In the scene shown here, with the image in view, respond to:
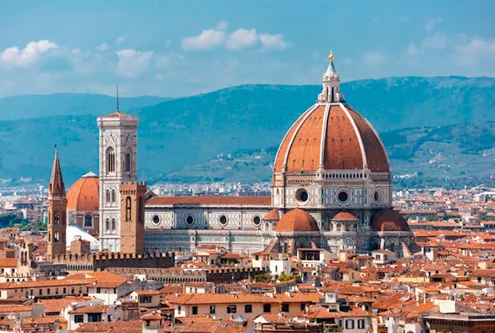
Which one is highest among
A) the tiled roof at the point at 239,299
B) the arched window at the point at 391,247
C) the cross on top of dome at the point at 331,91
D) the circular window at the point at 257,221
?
the cross on top of dome at the point at 331,91

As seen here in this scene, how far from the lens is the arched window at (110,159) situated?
138625 mm

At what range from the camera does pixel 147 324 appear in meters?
55.2

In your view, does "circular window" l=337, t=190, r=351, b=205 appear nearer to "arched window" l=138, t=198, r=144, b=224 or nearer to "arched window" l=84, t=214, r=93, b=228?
"arched window" l=138, t=198, r=144, b=224

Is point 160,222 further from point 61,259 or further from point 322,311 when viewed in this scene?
point 322,311

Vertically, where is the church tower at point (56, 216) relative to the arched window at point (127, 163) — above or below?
below

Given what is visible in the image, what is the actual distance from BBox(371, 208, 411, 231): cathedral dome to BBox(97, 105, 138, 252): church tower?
1896 centimetres

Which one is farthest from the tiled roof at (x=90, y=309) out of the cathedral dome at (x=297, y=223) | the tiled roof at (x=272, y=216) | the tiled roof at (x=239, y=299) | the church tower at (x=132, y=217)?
the tiled roof at (x=272, y=216)

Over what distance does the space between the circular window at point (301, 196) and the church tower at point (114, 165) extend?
1281cm

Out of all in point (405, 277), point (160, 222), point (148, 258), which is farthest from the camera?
point (160, 222)

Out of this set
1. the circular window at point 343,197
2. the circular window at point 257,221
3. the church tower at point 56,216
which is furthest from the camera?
the circular window at point 257,221

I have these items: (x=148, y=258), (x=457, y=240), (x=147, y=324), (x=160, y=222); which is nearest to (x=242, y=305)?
(x=147, y=324)

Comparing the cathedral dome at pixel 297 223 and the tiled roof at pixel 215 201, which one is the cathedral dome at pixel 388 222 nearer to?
→ the cathedral dome at pixel 297 223

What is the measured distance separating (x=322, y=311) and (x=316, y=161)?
72144 millimetres

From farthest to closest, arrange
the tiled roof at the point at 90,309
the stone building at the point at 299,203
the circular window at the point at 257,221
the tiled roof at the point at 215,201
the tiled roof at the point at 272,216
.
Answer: the tiled roof at the point at 215,201
the circular window at the point at 257,221
the tiled roof at the point at 272,216
the stone building at the point at 299,203
the tiled roof at the point at 90,309
